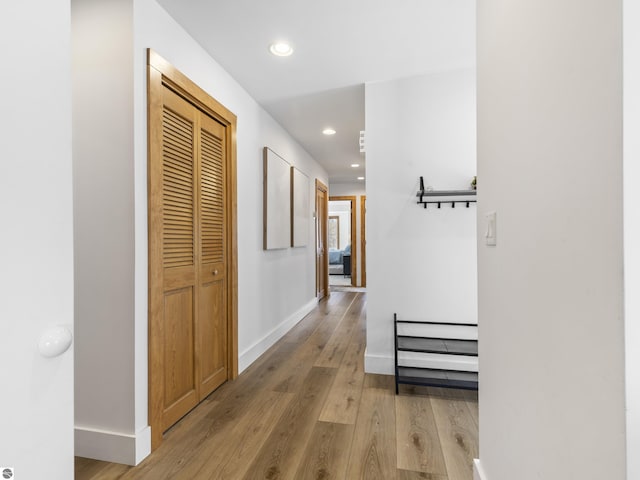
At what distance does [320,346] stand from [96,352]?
2207mm

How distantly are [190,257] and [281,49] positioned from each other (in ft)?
5.15

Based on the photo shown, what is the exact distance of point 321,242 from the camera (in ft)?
20.8

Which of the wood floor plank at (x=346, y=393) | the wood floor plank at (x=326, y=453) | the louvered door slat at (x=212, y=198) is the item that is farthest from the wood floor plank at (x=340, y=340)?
the louvered door slat at (x=212, y=198)

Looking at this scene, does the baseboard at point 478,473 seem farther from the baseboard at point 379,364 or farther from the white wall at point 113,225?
the white wall at point 113,225

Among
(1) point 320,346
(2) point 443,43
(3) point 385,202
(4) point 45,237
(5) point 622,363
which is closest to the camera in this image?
(5) point 622,363

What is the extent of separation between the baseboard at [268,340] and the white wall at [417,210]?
103 cm

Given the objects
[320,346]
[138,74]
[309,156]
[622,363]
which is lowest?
[320,346]

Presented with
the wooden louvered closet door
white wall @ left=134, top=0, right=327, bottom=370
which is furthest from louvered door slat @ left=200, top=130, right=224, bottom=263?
white wall @ left=134, top=0, right=327, bottom=370

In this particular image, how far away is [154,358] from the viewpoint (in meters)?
1.78

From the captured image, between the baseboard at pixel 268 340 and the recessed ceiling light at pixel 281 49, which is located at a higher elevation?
the recessed ceiling light at pixel 281 49

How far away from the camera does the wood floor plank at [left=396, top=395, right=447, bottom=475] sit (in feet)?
5.41

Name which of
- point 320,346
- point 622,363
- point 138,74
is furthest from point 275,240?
point 622,363

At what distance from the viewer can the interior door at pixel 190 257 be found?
1.96m

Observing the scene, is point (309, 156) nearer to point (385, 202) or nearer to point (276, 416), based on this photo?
point (385, 202)
